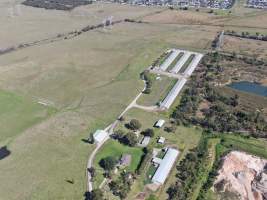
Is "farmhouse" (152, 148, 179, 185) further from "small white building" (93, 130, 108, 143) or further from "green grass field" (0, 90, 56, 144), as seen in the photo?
"green grass field" (0, 90, 56, 144)

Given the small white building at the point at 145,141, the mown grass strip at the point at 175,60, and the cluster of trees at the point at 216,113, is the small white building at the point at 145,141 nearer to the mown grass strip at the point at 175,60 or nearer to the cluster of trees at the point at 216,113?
the cluster of trees at the point at 216,113

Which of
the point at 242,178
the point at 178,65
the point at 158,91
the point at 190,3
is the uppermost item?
the point at 190,3

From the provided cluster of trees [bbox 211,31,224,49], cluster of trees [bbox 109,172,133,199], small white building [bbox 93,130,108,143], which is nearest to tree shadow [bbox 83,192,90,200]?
cluster of trees [bbox 109,172,133,199]

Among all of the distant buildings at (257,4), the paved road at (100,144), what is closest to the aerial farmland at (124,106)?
the paved road at (100,144)

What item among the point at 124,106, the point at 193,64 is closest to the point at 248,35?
the point at 193,64

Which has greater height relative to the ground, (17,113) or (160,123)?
(160,123)

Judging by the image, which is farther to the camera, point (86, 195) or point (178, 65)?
point (178, 65)

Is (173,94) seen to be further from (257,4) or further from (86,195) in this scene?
(257,4)
